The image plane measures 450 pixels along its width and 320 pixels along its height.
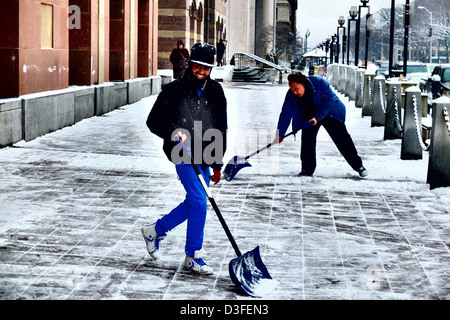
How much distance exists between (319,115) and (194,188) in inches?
184

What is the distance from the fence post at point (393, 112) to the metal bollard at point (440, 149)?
4.62 metres

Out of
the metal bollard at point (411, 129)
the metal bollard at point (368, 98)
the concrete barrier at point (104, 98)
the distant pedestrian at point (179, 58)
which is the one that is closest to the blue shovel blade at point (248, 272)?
the metal bollard at point (411, 129)

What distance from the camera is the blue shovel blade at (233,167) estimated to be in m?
10.6

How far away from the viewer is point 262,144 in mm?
14141

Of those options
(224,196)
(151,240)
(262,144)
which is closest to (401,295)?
(151,240)

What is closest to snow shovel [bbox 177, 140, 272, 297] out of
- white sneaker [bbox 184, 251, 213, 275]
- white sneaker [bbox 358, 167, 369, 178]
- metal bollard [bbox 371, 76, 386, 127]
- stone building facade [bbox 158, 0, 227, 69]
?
A: white sneaker [bbox 184, 251, 213, 275]

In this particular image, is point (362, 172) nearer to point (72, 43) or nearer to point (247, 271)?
point (247, 271)

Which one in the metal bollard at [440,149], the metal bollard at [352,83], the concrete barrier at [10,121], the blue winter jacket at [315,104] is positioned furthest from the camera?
the metal bollard at [352,83]

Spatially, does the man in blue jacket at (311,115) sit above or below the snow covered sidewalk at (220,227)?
above

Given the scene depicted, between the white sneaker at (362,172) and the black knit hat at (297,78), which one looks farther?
the white sneaker at (362,172)

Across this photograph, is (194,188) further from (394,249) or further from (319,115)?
(319,115)

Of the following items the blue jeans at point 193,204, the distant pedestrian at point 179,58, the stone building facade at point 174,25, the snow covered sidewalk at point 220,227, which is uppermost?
the stone building facade at point 174,25

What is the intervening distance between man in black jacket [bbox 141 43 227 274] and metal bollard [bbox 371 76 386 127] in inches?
462

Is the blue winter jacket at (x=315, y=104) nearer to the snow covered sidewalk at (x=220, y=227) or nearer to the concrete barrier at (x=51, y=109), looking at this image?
the snow covered sidewalk at (x=220, y=227)
